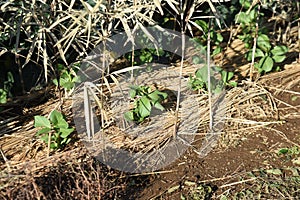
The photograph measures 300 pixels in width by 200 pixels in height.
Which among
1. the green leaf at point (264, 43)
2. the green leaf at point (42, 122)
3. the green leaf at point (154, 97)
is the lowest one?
the green leaf at point (42, 122)

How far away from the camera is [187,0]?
8.07 feet

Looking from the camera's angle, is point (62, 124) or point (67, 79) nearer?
point (62, 124)

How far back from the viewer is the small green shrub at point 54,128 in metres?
2.56

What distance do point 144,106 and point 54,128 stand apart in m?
0.44

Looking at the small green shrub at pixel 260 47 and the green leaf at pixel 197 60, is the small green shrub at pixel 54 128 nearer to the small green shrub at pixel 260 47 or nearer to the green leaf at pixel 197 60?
the green leaf at pixel 197 60

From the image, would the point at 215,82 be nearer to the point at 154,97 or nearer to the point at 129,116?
the point at 154,97

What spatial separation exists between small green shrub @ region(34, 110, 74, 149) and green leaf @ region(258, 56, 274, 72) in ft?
3.84

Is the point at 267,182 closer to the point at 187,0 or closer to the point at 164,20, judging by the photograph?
the point at 187,0

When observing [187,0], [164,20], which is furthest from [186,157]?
[164,20]

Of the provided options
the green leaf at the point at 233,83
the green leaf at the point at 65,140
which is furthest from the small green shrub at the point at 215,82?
the green leaf at the point at 65,140

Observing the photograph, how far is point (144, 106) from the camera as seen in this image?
8.78 feet

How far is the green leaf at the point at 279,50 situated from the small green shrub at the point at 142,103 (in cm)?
78

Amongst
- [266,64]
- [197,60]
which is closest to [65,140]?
[197,60]

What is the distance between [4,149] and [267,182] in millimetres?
1282
